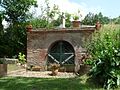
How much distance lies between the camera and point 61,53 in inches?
789

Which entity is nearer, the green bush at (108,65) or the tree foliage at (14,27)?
the green bush at (108,65)

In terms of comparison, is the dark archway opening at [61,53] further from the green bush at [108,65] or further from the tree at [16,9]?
the green bush at [108,65]

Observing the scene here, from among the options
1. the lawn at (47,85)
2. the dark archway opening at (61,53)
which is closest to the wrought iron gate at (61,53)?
the dark archway opening at (61,53)

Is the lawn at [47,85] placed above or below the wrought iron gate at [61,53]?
below

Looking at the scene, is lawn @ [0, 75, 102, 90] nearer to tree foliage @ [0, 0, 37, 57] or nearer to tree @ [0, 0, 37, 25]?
tree foliage @ [0, 0, 37, 57]

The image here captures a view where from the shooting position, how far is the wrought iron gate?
19.7m

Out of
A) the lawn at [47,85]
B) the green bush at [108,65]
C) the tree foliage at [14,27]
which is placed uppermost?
the tree foliage at [14,27]

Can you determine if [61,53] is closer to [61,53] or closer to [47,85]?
[61,53]

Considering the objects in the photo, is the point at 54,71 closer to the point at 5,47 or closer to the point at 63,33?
the point at 63,33

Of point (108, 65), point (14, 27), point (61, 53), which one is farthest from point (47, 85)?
point (14, 27)

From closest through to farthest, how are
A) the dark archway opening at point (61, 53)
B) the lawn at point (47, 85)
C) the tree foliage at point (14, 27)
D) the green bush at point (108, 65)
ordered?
the lawn at point (47, 85), the green bush at point (108, 65), the dark archway opening at point (61, 53), the tree foliage at point (14, 27)

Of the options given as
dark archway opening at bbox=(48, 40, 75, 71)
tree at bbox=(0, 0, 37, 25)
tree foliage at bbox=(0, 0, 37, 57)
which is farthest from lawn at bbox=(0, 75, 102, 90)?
tree at bbox=(0, 0, 37, 25)

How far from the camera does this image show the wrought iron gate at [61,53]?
19.7 m

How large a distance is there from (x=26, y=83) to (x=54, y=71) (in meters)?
5.05
